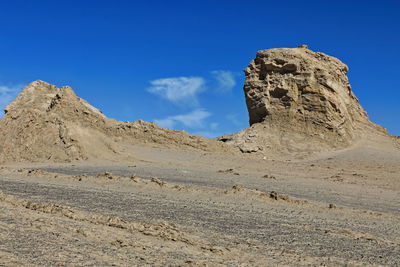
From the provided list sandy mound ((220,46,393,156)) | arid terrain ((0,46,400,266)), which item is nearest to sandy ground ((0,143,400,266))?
arid terrain ((0,46,400,266))

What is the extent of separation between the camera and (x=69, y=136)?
2619cm

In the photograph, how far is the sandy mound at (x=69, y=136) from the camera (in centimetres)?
2531

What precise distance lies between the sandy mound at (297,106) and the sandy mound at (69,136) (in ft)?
30.4

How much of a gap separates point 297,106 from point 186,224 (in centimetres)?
3988

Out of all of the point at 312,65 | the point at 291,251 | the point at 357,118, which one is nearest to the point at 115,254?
the point at 291,251

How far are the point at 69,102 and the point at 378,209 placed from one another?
27.7 m

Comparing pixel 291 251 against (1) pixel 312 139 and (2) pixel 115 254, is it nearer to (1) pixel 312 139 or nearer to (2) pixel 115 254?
(2) pixel 115 254

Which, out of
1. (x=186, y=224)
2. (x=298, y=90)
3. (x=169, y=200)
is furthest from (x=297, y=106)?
(x=186, y=224)

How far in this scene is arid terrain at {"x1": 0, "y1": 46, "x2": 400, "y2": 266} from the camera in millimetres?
6551

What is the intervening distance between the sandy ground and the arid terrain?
0.03 metres

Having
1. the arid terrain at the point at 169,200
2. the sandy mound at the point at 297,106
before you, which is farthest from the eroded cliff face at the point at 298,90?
the arid terrain at the point at 169,200

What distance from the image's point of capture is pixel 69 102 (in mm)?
36094

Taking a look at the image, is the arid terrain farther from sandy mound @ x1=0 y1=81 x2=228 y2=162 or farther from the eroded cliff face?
the eroded cliff face

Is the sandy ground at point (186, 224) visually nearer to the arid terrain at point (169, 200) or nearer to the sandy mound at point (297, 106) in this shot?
the arid terrain at point (169, 200)
